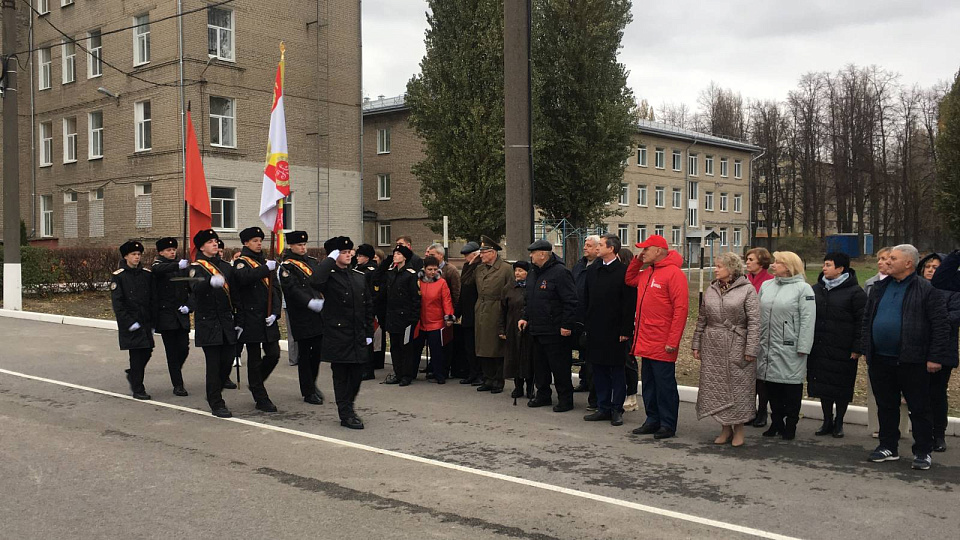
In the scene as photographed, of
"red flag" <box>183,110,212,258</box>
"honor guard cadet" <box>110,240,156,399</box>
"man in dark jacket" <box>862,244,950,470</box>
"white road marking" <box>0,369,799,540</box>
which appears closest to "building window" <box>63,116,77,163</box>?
"red flag" <box>183,110,212,258</box>

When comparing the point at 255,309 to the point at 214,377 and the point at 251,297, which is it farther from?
the point at 214,377

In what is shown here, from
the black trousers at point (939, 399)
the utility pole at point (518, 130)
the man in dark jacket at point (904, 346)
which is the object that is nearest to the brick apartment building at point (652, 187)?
the utility pole at point (518, 130)

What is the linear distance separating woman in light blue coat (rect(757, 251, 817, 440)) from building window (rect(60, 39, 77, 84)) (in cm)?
3450

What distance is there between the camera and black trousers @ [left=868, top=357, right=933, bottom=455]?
22.5 feet

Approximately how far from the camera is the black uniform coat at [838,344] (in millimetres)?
7980

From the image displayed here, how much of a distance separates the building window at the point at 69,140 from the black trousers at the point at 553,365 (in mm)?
31887

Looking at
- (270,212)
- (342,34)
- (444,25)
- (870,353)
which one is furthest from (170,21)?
(870,353)

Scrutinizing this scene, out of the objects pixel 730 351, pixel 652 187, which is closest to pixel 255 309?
pixel 730 351

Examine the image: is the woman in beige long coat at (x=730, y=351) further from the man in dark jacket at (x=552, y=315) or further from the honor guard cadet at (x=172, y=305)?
the honor guard cadet at (x=172, y=305)

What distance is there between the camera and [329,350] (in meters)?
8.27

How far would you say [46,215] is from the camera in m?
37.2

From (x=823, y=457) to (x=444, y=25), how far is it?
20.3m

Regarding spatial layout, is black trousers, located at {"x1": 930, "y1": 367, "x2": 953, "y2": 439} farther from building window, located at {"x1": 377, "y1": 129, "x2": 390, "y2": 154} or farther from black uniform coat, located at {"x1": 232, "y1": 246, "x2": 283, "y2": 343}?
building window, located at {"x1": 377, "y1": 129, "x2": 390, "y2": 154}

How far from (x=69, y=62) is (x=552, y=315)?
33.1 m
